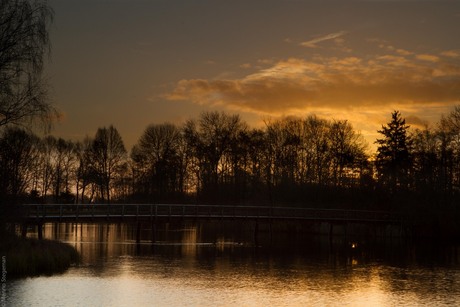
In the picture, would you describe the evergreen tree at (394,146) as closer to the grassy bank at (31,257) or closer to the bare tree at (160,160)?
the bare tree at (160,160)

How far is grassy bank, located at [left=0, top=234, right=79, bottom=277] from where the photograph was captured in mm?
31781

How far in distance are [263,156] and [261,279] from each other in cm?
5811

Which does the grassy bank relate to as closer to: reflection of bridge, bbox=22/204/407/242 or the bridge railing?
reflection of bridge, bbox=22/204/407/242

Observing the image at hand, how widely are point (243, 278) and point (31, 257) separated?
11.2 metres

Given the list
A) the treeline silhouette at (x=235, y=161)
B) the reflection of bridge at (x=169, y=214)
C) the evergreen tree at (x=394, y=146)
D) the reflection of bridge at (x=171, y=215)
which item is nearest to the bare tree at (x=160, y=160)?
the treeline silhouette at (x=235, y=161)

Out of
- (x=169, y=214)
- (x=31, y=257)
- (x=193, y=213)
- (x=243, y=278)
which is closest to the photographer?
(x=31, y=257)

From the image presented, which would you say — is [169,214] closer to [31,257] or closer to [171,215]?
[171,215]

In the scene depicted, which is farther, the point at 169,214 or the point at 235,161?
the point at 235,161

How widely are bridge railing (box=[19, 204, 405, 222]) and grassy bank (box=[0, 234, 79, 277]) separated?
15008mm

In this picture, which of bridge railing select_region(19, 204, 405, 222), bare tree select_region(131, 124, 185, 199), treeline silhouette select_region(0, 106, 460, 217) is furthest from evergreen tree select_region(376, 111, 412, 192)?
bare tree select_region(131, 124, 185, 199)

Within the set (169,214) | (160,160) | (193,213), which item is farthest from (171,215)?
(160,160)

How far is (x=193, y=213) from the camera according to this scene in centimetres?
6088

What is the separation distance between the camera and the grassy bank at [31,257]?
31781 millimetres

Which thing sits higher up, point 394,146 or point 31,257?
point 394,146
